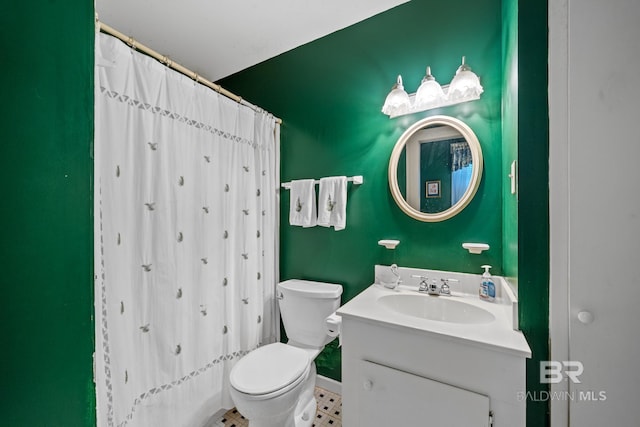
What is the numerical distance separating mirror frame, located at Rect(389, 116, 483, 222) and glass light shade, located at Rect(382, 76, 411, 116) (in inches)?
4.4

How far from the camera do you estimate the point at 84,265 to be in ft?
1.05

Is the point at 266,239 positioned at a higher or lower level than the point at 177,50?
lower

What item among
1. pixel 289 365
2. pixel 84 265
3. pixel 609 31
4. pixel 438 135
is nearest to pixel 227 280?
pixel 289 365

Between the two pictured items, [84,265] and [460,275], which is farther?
[460,275]

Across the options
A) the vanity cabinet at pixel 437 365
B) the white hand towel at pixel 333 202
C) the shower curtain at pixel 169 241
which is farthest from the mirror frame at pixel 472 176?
the shower curtain at pixel 169 241

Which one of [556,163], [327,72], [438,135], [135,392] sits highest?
[327,72]

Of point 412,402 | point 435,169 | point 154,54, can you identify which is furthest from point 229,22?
point 412,402

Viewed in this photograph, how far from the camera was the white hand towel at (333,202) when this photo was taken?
163 cm

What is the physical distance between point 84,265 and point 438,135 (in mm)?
1520

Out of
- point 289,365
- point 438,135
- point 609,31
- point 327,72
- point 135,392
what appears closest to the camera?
point 609,31

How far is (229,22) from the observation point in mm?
1604

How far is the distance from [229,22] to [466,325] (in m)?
2.10

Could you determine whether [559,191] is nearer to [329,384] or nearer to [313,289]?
[313,289]

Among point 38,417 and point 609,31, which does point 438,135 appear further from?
point 38,417
